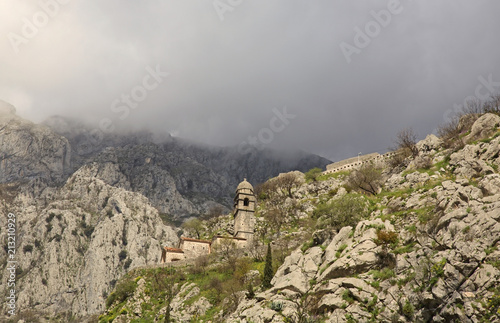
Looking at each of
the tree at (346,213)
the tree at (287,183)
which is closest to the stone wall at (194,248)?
the tree at (287,183)

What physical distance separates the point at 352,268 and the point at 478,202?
34.7 ft

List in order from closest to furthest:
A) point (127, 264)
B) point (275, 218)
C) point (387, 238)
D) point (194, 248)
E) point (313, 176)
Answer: point (387, 238)
point (194, 248)
point (275, 218)
point (313, 176)
point (127, 264)

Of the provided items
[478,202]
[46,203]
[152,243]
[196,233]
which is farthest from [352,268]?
[46,203]

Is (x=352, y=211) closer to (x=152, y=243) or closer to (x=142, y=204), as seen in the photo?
(x=152, y=243)

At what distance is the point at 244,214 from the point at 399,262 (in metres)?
52.7

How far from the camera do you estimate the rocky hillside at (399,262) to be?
78.1 feet

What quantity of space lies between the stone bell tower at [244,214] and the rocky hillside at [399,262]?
21.2m

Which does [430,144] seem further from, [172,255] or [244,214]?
[172,255]

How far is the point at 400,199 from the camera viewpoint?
3700 centimetres

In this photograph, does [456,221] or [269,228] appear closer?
[456,221]

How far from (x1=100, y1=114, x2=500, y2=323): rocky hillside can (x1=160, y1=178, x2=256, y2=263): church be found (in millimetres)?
15671

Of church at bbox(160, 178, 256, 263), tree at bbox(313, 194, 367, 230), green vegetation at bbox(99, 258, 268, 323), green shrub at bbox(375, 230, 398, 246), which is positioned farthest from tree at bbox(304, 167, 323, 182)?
green shrub at bbox(375, 230, 398, 246)

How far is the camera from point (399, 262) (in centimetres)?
2814

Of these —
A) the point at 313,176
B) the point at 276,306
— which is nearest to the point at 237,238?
Result: the point at 313,176
